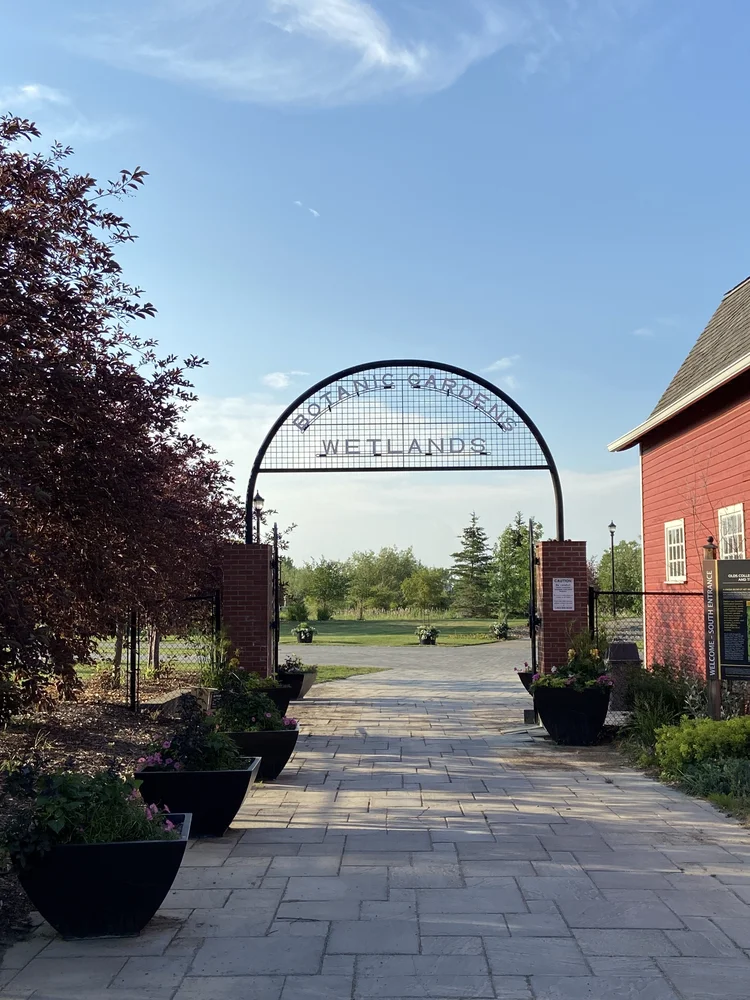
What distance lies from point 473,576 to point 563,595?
145 feet

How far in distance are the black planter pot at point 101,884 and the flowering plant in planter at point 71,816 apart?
0.25 feet

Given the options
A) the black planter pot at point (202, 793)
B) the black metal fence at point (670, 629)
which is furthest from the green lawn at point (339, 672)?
the black planter pot at point (202, 793)

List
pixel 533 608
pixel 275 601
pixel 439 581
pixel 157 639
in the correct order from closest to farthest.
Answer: pixel 533 608 < pixel 275 601 < pixel 157 639 < pixel 439 581

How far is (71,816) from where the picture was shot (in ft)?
13.2

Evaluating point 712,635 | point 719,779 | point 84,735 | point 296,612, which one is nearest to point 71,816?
point 719,779

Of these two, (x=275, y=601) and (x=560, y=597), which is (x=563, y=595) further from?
(x=275, y=601)

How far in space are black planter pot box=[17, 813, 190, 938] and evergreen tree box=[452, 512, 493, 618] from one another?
1898 inches

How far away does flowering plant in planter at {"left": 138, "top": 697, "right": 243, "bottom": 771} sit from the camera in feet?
19.2

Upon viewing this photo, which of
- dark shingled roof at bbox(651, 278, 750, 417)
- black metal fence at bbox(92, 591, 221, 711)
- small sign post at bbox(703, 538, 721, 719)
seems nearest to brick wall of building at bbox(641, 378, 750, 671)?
dark shingled roof at bbox(651, 278, 750, 417)

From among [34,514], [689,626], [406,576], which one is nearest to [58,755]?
[34,514]

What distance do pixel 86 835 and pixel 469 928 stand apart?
1.74 meters

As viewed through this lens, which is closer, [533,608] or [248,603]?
[248,603]

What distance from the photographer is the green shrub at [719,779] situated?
22.7 feet

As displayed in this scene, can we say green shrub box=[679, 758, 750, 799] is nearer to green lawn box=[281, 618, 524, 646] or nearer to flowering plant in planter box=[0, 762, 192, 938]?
flowering plant in planter box=[0, 762, 192, 938]
